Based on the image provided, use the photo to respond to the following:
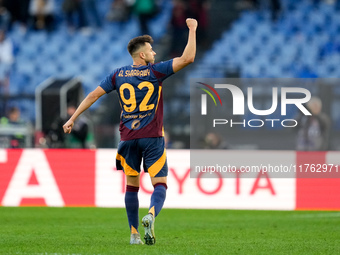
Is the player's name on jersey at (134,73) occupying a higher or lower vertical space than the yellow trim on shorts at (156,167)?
higher

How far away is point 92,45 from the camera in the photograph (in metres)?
19.1

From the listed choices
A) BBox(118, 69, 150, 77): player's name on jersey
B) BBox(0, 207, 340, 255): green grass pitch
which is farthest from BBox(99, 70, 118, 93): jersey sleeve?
BBox(0, 207, 340, 255): green grass pitch

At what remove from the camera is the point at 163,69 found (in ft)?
20.4

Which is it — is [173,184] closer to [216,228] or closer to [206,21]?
[216,228]

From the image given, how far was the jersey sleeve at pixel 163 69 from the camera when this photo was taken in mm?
6191

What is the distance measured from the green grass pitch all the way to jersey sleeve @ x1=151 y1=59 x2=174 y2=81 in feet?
4.91

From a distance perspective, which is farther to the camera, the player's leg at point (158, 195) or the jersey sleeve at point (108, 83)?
the jersey sleeve at point (108, 83)

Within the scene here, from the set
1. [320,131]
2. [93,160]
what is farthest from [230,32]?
[93,160]

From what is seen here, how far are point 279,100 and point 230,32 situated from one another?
586 cm

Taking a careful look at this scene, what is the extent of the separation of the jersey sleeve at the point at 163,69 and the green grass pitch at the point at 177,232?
4.91 ft

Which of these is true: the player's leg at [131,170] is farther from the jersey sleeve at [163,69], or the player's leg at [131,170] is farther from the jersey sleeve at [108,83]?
the jersey sleeve at [163,69]

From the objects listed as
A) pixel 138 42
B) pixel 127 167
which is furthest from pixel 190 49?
pixel 127 167

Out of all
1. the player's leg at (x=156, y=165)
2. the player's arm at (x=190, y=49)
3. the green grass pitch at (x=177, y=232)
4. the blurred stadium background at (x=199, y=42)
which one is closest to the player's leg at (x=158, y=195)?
the player's leg at (x=156, y=165)

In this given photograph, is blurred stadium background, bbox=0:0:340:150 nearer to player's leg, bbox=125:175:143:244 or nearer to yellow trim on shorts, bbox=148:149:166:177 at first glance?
player's leg, bbox=125:175:143:244
